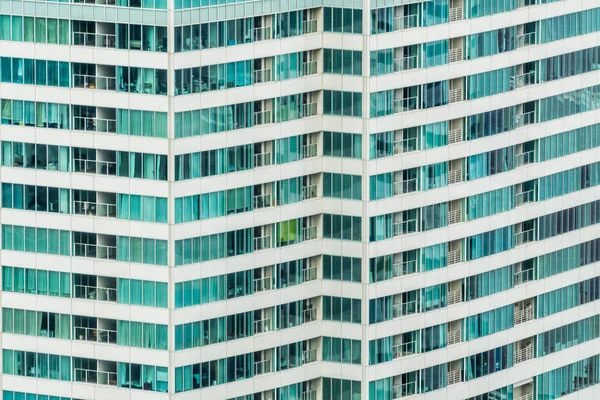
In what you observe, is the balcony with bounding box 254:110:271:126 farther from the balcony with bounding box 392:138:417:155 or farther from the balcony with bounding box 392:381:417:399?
the balcony with bounding box 392:381:417:399

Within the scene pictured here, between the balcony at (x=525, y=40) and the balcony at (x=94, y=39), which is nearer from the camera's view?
the balcony at (x=94, y=39)

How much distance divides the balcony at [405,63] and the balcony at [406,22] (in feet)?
7.14

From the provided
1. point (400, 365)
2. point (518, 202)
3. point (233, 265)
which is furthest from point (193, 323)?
point (518, 202)

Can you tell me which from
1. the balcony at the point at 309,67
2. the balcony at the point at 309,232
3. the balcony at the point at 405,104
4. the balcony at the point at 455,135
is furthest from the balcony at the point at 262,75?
the balcony at the point at 455,135

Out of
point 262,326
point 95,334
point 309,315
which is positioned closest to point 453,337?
point 309,315

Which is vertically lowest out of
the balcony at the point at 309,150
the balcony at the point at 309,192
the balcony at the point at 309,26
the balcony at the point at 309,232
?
the balcony at the point at 309,232

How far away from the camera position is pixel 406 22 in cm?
18100

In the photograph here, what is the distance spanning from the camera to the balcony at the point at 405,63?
180875mm

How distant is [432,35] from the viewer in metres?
182

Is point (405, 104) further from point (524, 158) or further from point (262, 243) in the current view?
point (262, 243)

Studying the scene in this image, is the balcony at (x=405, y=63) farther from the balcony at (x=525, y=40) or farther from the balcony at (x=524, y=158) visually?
the balcony at (x=524, y=158)

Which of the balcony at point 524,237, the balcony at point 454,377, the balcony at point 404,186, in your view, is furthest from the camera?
the balcony at point 524,237

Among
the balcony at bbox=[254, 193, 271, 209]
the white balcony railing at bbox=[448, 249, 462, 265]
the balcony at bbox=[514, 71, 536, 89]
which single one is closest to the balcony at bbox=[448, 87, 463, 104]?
the balcony at bbox=[514, 71, 536, 89]

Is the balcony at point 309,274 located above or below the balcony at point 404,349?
above
